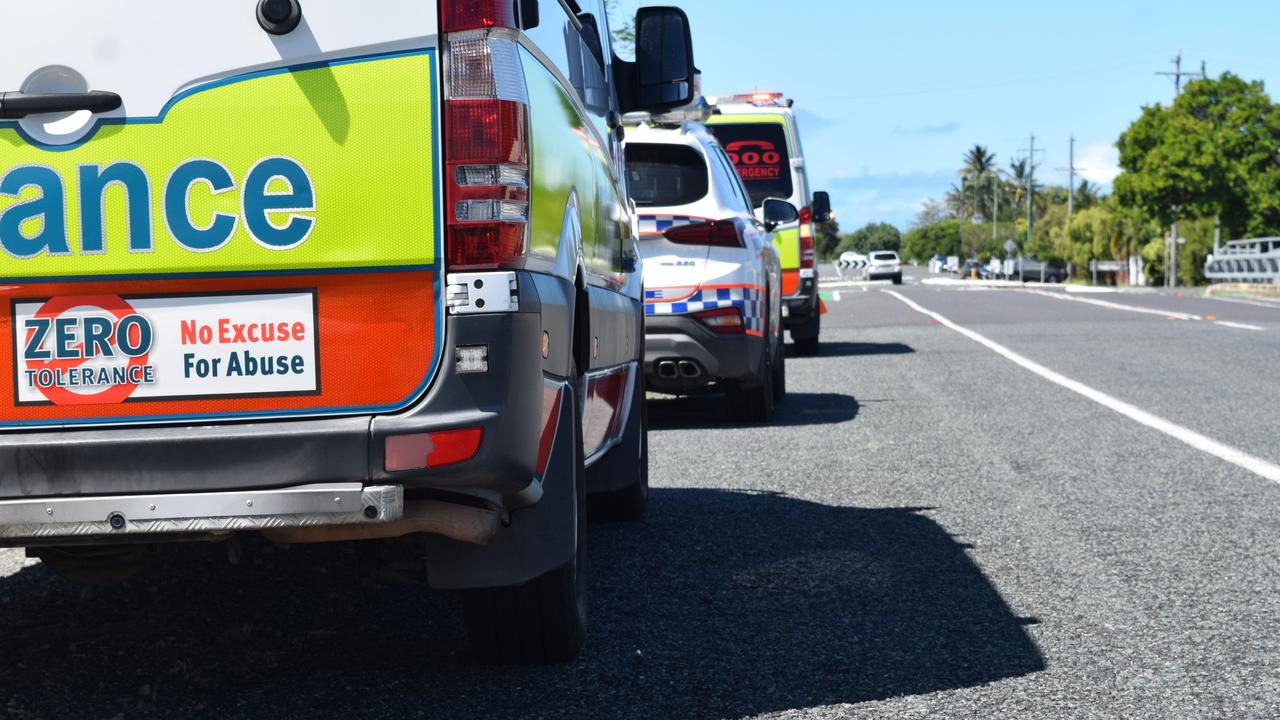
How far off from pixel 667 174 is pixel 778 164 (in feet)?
22.9

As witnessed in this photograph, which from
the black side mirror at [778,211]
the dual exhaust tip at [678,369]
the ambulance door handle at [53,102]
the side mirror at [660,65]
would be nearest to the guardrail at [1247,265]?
the black side mirror at [778,211]

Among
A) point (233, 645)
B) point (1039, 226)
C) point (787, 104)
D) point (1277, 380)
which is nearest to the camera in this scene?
point (233, 645)

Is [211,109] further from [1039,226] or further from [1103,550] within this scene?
[1039,226]

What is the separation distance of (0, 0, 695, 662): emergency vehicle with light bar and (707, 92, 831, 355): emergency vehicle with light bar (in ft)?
42.1

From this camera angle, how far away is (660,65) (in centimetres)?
564

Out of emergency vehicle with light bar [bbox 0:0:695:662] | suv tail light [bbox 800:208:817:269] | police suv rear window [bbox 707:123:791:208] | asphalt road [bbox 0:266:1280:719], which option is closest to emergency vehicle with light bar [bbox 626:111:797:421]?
asphalt road [bbox 0:266:1280:719]

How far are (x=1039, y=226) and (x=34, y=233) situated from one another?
141m

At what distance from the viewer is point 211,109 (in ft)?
10.8

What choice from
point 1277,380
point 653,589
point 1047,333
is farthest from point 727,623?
point 1047,333

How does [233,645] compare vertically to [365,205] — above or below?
below

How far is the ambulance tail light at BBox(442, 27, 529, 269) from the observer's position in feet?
10.9

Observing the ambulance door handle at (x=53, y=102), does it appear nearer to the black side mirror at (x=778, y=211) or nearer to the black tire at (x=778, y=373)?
the black side mirror at (x=778, y=211)

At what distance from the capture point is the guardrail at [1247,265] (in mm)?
42875

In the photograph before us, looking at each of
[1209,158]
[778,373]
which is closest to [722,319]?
[778,373]
